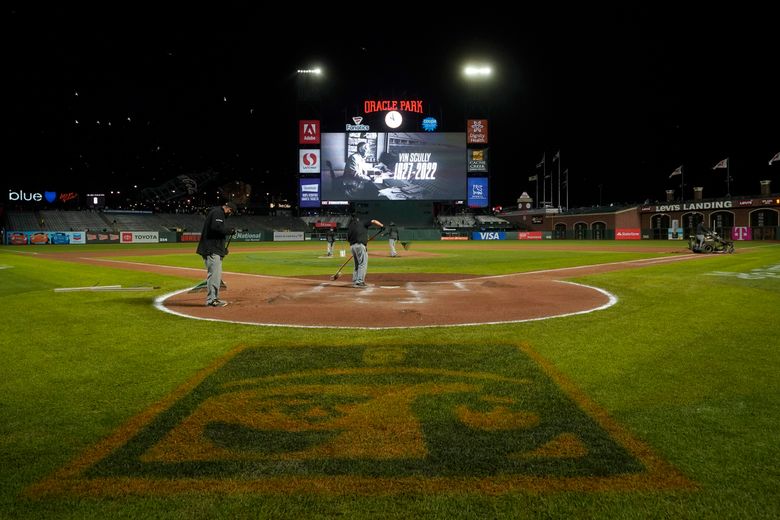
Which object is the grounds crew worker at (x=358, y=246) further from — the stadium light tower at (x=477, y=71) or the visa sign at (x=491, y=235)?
the stadium light tower at (x=477, y=71)

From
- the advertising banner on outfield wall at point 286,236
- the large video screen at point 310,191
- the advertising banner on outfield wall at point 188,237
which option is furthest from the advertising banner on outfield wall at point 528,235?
the advertising banner on outfield wall at point 188,237

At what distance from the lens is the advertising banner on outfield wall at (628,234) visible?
65.6m

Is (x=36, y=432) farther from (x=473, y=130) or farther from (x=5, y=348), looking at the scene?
(x=473, y=130)

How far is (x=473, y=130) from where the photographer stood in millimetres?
66188

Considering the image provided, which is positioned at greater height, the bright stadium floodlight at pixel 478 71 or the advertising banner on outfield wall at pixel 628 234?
the bright stadium floodlight at pixel 478 71

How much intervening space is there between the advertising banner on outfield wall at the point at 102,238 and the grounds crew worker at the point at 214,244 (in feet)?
183

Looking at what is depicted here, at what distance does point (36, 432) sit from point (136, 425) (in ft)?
2.14

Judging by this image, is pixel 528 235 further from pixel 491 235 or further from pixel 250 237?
pixel 250 237

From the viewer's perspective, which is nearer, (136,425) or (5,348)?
(136,425)

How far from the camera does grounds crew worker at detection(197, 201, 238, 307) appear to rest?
972 cm

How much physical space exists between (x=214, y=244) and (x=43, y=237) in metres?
55.8

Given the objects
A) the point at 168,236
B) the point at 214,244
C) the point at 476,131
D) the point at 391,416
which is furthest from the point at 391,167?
the point at 391,416

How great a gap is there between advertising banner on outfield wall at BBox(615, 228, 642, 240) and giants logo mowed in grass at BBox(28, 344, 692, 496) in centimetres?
6741

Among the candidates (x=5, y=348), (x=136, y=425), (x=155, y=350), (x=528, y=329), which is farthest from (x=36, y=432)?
(x=528, y=329)
